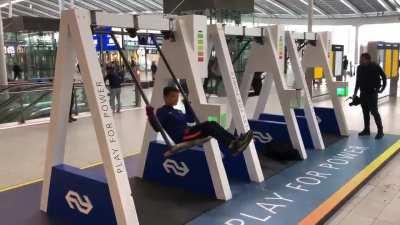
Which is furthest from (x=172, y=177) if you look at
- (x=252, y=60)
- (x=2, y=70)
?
(x=2, y=70)

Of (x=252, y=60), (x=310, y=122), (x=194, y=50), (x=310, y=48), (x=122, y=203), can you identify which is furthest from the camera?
(x=310, y=48)

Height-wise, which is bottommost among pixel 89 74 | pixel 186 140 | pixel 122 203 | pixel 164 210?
pixel 164 210

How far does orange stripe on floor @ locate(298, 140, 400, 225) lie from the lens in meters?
3.77

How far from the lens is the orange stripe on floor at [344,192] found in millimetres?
3770

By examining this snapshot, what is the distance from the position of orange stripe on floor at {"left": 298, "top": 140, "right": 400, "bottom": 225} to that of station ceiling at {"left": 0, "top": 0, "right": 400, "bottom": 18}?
75.7ft

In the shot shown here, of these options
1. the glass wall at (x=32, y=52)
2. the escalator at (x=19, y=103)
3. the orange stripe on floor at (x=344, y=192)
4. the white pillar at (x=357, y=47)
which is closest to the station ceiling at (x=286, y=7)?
the white pillar at (x=357, y=47)

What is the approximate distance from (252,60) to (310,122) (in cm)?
146

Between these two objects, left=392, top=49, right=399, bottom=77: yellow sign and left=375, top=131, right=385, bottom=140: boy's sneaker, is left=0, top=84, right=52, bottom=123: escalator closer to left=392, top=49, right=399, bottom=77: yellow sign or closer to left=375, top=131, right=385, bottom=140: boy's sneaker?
left=375, top=131, right=385, bottom=140: boy's sneaker

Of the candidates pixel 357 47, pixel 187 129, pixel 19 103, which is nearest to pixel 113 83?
pixel 19 103

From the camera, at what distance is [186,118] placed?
440 cm

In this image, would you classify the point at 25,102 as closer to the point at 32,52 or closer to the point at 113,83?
the point at 113,83

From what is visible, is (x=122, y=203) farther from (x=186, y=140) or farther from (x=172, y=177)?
(x=172, y=177)

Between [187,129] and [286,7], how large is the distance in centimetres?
2746

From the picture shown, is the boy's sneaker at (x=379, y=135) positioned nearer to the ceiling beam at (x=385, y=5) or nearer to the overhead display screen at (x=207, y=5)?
the overhead display screen at (x=207, y=5)
